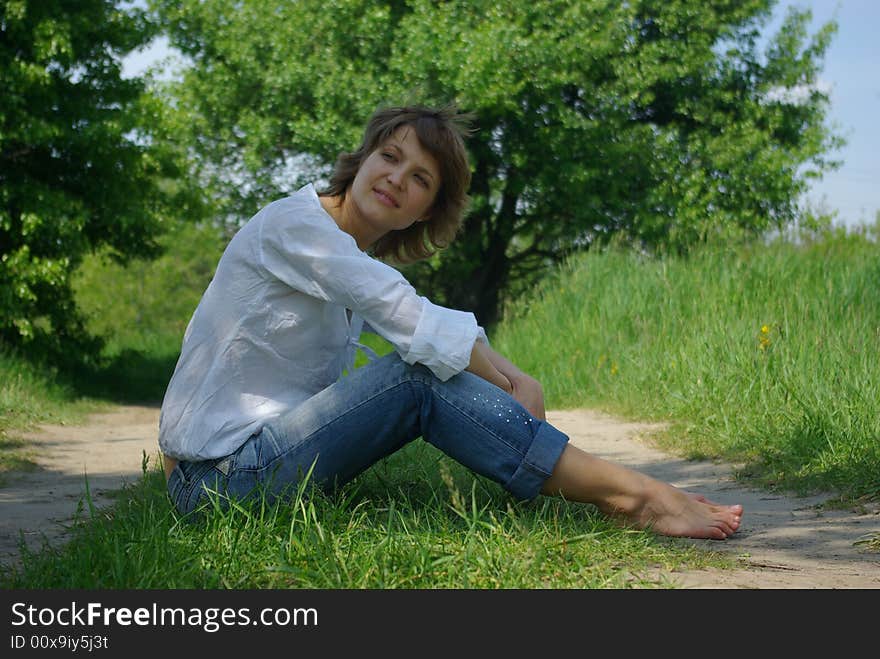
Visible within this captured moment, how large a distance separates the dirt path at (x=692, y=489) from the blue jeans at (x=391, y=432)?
20.5 inches

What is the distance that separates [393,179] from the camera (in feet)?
9.66

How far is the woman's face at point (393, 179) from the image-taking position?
295 centimetres

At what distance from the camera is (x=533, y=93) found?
1641cm

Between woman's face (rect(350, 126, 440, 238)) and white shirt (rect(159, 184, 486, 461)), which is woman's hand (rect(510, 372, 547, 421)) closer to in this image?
white shirt (rect(159, 184, 486, 461))

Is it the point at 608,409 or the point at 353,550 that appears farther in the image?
the point at 608,409

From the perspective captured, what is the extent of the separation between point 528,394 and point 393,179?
773mm

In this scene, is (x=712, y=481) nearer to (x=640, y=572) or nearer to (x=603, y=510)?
(x=603, y=510)

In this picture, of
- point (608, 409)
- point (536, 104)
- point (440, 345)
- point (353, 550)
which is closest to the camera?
point (353, 550)

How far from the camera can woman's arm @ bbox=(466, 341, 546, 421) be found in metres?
2.82

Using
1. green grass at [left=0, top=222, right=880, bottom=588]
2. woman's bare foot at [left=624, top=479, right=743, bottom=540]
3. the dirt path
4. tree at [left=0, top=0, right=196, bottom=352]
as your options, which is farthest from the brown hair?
tree at [left=0, top=0, right=196, bottom=352]

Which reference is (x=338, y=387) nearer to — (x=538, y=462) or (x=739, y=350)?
(x=538, y=462)

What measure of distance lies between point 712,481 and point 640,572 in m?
1.96

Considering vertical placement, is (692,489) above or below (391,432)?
below

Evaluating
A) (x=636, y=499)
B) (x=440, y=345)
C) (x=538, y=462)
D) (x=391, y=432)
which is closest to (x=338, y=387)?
(x=391, y=432)
